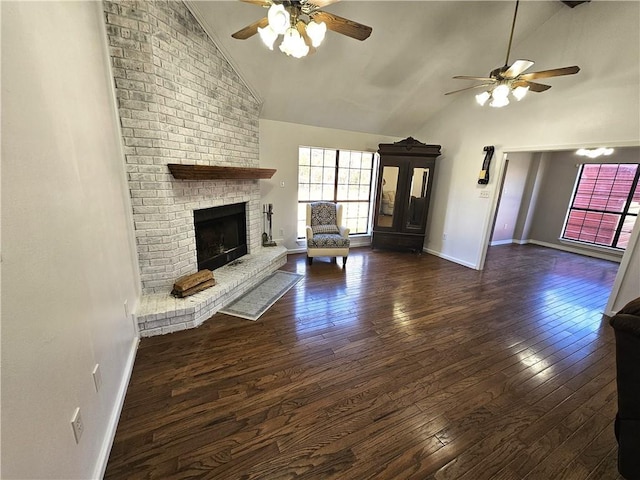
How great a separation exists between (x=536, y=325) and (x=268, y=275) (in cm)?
338

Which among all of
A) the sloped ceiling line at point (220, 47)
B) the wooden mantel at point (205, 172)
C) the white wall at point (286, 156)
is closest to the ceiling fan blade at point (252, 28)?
the sloped ceiling line at point (220, 47)

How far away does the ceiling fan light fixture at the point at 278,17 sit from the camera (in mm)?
1544

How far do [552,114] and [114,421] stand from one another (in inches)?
217

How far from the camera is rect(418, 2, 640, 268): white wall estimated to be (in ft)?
9.12

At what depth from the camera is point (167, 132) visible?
242 cm

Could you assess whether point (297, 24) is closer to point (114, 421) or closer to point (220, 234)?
point (220, 234)

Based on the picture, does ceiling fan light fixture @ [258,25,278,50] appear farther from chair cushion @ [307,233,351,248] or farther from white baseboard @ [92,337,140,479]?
chair cushion @ [307,233,351,248]

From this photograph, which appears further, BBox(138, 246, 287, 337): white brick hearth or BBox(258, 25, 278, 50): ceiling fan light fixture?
BBox(138, 246, 287, 337): white brick hearth

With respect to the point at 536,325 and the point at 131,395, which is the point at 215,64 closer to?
the point at 131,395

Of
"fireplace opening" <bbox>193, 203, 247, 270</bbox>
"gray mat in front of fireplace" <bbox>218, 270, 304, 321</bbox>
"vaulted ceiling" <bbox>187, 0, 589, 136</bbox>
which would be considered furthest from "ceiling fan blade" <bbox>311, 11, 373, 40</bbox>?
"gray mat in front of fireplace" <bbox>218, 270, 304, 321</bbox>

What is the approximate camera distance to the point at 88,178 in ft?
4.81

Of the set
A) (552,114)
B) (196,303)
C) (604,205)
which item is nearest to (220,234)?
(196,303)

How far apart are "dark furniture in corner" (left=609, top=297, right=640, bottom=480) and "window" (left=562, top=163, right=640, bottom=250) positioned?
5.95 m

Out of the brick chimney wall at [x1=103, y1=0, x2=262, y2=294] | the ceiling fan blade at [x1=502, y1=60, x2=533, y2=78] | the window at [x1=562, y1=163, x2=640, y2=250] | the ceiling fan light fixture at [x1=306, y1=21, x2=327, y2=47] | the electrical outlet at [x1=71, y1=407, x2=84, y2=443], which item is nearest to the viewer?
the electrical outlet at [x1=71, y1=407, x2=84, y2=443]
